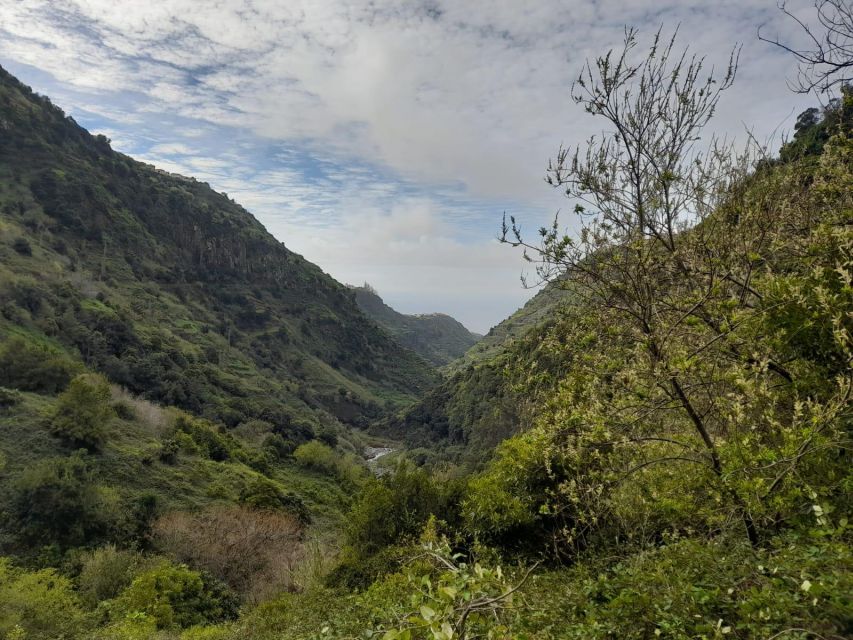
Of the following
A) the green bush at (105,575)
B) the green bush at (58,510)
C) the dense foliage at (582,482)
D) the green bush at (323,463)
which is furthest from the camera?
the green bush at (323,463)

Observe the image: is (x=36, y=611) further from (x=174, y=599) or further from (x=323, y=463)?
(x=323, y=463)

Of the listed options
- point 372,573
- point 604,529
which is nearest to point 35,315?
point 372,573

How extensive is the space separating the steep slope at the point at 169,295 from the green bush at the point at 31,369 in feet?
34.0

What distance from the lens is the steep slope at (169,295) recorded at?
59969 millimetres

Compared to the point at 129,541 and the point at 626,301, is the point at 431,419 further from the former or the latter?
the point at 626,301

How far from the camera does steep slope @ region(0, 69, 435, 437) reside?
197 ft

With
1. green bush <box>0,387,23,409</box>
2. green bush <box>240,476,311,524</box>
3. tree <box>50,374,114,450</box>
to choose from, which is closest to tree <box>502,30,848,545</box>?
green bush <box>240,476,311,524</box>

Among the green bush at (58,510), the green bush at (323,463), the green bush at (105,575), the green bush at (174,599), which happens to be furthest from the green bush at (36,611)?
the green bush at (323,463)

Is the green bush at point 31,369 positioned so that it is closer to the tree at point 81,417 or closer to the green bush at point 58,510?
the tree at point 81,417

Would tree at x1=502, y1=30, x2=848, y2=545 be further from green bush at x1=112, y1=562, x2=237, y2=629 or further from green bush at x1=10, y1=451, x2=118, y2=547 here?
green bush at x1=10, y1=451, x2=118, y2=547

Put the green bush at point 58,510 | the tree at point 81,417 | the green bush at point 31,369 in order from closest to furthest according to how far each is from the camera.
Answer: the green bush at point 58,510
the tree at point 81,417
the green bush at point 31,369

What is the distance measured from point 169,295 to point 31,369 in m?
64.0

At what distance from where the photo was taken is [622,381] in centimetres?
498

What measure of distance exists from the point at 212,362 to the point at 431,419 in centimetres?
4305
